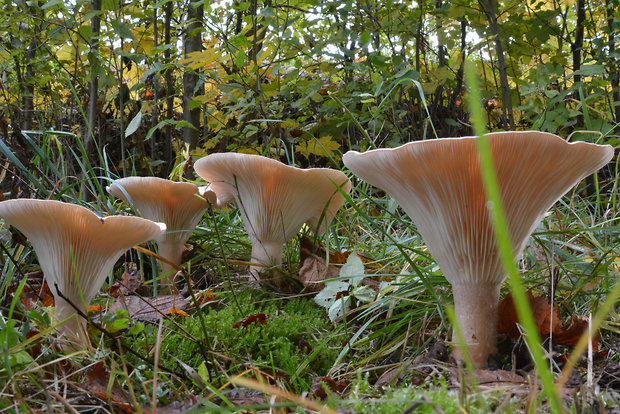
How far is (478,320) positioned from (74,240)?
1.38m

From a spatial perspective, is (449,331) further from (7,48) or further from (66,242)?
(7,48)

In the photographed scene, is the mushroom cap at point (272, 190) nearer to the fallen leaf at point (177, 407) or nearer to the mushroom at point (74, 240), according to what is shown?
the mushroom at point (74, 240)

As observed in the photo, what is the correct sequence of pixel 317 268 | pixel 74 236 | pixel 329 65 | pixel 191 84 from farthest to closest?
pixel 191 84, pixel 329 65, pixel 317 268, pixel 74 236

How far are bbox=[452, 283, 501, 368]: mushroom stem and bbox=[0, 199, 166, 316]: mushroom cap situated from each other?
104 cm

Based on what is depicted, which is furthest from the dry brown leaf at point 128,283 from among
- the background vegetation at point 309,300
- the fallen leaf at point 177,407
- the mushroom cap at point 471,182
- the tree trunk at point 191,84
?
the tree trunk at point 191,84

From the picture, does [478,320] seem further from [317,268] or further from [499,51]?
[499,51]

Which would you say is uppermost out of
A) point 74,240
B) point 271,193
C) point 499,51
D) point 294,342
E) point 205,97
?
point 499,51

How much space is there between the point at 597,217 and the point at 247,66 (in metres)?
2.91

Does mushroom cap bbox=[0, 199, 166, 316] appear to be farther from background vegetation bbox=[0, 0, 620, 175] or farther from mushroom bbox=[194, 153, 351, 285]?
background vegetation bbox=[0, 0, 620, 175]

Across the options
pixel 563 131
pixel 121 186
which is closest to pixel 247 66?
pixel 121 186

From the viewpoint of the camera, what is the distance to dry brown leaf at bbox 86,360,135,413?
1.24 metres

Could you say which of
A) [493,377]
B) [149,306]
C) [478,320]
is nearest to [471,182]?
[478,320]

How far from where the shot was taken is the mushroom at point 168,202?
2.40 metres

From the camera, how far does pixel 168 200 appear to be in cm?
254
